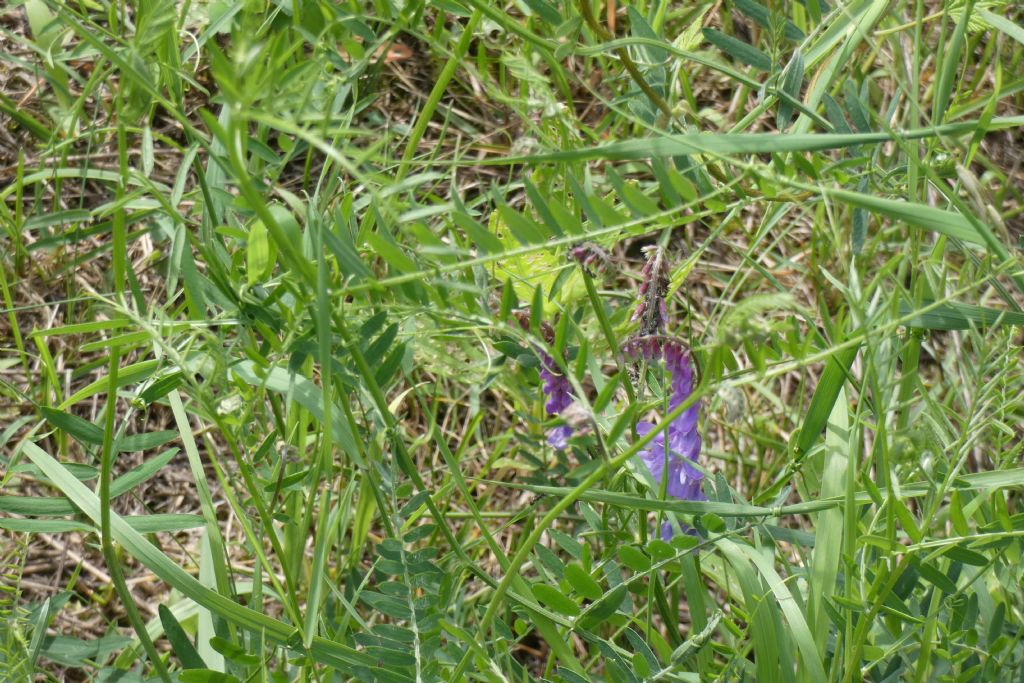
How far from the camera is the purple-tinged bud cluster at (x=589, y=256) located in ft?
2.62

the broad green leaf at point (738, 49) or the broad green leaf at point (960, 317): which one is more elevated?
the broad green leaf at point (738, 49)

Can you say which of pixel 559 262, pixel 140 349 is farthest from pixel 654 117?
pixel 140 349

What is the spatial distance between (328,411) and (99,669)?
23.3 inches

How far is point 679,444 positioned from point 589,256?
212 millimetres

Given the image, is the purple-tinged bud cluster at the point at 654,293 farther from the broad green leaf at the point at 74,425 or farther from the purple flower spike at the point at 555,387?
the broad green leaf at the point at 74,425

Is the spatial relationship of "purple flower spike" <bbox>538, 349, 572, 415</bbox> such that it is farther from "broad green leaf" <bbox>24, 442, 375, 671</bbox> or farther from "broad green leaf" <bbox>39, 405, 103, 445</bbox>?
"broad green leaf" <bbox>39, 405, 103, 445</bbox>

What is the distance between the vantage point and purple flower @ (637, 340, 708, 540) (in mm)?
881

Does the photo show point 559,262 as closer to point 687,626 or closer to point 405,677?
point 405,677

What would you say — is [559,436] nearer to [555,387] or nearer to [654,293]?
[555,387]

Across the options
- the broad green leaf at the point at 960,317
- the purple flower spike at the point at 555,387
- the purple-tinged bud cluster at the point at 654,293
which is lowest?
the purple flower spike at the point at 555,387

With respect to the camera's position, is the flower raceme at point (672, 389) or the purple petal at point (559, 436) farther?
the purple petal at point (559, 436)

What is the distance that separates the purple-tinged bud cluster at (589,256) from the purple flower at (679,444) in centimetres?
9

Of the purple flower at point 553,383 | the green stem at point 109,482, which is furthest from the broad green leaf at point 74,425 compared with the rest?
the purple flower at point 553,383

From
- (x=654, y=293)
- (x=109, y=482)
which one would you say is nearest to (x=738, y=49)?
(x=654, y=293)
